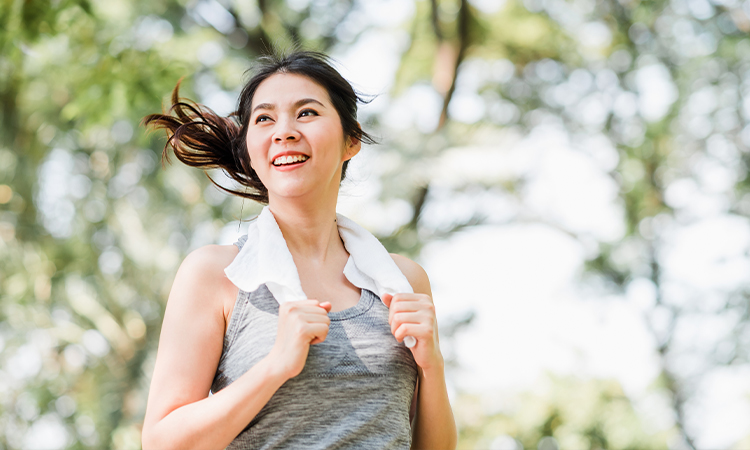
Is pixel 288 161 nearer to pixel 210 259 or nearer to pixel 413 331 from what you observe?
pixel 210 259

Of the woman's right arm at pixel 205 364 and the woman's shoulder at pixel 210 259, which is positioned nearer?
the woman's right arm at pixel 205 364

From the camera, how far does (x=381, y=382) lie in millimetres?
1503

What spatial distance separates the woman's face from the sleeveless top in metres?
0.27

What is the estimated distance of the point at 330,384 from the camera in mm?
1438

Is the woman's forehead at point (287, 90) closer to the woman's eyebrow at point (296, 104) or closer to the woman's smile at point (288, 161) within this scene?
the woman's eyebrow at point (296, 104)

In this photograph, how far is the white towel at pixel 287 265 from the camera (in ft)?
4.78

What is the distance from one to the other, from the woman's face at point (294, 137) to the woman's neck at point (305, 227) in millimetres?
34

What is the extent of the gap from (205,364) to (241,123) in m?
0.74

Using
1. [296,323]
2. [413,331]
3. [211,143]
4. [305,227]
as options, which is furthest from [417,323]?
[211,143]

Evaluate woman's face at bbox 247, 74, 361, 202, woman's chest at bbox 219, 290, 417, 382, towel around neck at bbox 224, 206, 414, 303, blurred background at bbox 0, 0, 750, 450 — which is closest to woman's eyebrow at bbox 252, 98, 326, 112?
woman's face at bbox 247, 74, 361, 202

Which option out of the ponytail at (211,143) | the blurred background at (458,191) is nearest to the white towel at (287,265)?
the ponytail at (211,143)

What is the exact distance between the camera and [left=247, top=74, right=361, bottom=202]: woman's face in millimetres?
1578

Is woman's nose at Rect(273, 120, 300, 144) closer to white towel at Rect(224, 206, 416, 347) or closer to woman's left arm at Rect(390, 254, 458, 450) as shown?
white towel at Rect(224, 206, 416, 347)

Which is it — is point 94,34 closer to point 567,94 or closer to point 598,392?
point 567,94
